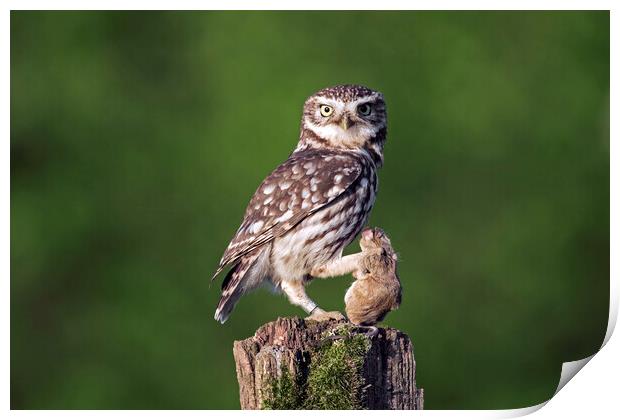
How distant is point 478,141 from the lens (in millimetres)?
3326

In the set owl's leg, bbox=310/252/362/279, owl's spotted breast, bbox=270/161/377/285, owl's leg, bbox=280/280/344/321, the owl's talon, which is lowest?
the owl's talon

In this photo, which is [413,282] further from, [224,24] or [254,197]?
[224,24]

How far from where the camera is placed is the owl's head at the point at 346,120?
2816 millimetres

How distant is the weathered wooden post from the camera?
2.47m

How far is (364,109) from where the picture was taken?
2.83 m

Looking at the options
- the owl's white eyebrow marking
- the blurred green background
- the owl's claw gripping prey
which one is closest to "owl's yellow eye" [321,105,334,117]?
the owl's white eyebrow marking

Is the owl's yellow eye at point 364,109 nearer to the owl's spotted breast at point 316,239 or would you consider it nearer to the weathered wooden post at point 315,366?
the owl's spotted breast at point 316,239

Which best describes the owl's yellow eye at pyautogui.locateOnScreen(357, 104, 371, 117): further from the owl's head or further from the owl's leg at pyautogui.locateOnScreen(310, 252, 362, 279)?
the owl's leg at pyautogui.locateOnScreen(310, 252, 362, 279)

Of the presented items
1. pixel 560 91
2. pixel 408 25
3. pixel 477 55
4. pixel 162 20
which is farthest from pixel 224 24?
pixel 560 91

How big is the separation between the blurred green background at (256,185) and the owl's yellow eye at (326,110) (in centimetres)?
24

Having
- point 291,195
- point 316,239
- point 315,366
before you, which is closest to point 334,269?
point 316,239

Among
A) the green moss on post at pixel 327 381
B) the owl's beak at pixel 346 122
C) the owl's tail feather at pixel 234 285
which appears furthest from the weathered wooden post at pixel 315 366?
the owl's beak at pixel 346 122

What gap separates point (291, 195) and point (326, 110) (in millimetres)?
244

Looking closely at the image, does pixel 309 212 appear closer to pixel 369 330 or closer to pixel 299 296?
pixel 299 296
